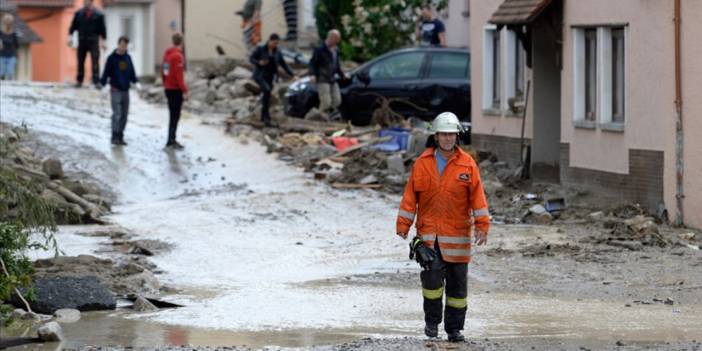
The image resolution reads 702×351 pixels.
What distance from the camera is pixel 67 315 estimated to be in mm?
11836

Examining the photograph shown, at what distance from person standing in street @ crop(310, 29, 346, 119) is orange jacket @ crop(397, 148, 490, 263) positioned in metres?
16.6

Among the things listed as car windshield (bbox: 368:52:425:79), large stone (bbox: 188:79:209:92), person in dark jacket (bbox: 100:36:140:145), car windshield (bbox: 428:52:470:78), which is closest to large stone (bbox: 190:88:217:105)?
large stone (bbox: 188:79:209:92)

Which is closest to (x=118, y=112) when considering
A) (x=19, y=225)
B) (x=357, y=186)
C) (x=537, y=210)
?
(x=357, y=186)

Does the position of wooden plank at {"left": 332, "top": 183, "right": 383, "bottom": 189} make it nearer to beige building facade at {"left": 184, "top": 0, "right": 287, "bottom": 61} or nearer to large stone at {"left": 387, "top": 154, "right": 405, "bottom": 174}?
large stone at {"left": 387, "top": 154, "right": 405, "bottom": 174}

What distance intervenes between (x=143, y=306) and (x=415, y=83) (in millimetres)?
15132

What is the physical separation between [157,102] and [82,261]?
19088 millimetres

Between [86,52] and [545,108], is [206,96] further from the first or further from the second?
[545,108]

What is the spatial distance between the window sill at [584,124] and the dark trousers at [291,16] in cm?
2584

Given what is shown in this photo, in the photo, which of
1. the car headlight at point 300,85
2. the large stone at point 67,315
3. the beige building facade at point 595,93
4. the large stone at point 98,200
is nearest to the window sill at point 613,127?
the beige building facade at point 595,93

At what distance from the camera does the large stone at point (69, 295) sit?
39.3 feet

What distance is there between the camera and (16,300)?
12016mm

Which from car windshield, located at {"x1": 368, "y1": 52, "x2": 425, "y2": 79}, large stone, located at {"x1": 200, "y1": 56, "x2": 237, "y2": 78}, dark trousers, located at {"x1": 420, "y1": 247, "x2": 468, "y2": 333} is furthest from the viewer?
large stone, located at {"x1": 200, "y1": 56, "x2": 237, "y2": 78}

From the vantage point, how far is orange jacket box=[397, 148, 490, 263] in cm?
1040

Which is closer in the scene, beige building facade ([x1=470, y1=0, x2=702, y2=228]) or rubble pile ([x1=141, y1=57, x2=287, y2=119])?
beige building facade ([x1=470, y1=0, x2=702, y2=228])
